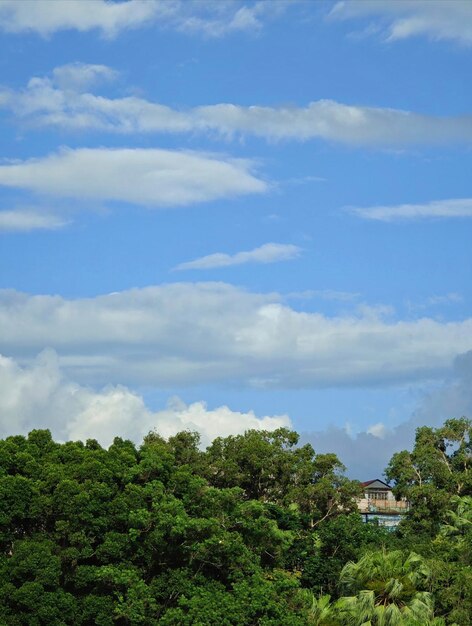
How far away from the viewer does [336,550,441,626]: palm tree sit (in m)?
33.5

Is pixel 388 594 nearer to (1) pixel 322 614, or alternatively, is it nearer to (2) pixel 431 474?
(1) pixel 322 614

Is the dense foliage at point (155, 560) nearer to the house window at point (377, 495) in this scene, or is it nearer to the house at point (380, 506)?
the house at point (380, 506)

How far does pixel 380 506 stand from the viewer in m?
69.6

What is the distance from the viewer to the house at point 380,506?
55.7 metres

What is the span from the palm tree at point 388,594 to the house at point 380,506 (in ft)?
33.8

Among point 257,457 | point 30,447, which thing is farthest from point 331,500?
point 30,447

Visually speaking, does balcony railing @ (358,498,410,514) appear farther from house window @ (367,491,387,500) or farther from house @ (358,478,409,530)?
house window @ (367,491,387,500)

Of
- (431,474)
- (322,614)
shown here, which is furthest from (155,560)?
(431,474)

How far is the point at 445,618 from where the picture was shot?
35406mm

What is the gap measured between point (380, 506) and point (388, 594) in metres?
35.8

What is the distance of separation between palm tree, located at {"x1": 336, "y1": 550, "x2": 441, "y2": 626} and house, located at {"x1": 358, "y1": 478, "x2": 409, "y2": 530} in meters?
10.3

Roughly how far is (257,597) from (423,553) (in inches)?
369

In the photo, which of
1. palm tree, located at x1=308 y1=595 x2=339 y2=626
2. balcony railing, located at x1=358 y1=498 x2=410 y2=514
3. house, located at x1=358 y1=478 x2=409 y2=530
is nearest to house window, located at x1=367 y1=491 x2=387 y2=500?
house, located at x1=358 y1=478 x2=409 y2=530

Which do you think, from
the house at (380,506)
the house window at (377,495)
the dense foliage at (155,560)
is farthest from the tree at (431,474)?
the house window at (377,495)
